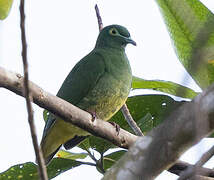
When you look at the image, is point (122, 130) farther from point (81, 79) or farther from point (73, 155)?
point (81, 79)

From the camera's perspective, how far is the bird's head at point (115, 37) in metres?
5.06

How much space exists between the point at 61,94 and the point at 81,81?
0.22 m

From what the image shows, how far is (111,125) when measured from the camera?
3307 millimetres

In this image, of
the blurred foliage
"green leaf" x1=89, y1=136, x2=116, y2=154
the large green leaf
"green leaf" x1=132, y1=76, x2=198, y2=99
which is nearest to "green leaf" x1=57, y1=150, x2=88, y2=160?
the blurred foliage

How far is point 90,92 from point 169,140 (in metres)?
3.03

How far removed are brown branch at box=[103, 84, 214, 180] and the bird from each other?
8.19 ft

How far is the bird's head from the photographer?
16.6 ft

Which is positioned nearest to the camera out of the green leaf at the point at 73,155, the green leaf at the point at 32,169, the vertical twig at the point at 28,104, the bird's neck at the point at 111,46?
the vertical twig at the point at 28,104

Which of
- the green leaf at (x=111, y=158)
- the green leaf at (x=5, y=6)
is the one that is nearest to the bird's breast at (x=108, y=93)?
the green leaf at (x=111, y=158)

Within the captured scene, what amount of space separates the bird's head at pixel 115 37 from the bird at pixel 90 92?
1.08 feet

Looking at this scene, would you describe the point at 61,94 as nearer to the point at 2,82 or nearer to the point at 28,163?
the point at 28,163

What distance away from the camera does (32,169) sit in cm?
313

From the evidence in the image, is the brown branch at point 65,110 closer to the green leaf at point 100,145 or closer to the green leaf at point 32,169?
the green leaf at point 100,145

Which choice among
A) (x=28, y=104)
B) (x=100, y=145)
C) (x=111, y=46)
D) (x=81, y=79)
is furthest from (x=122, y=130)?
(x=111, y=46)
